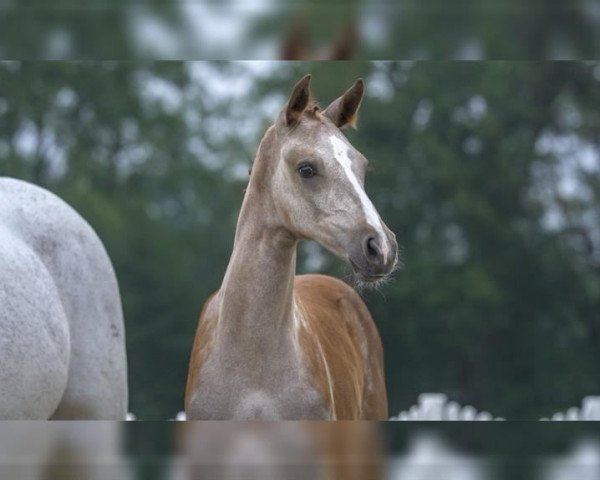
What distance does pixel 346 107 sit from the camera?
2.42 m

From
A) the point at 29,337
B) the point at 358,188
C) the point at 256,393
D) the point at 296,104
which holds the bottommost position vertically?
the point at 256,393

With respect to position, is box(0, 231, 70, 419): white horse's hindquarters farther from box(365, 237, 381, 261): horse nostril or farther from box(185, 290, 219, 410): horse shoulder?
box(365, 237, 381, 261): horse nostril

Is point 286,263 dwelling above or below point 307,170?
→ below

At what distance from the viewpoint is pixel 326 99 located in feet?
27.3

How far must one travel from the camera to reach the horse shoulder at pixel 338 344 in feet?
8.01

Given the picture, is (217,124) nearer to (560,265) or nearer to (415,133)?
(415,133)

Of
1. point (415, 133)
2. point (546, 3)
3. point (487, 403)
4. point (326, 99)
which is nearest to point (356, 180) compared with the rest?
point (546, 3)

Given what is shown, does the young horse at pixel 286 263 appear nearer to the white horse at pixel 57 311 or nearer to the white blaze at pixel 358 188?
the white blaze at pixel 358 188

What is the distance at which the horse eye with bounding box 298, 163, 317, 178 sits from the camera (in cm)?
227

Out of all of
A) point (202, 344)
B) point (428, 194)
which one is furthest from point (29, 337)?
point (428, 194)

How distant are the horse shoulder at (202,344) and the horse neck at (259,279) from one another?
0.06m

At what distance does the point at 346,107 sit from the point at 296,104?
14 cm

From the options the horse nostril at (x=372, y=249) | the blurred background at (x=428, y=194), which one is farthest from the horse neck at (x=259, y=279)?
the blurred background at (x=428, y=194)

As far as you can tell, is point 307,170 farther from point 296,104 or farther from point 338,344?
point 338,344
